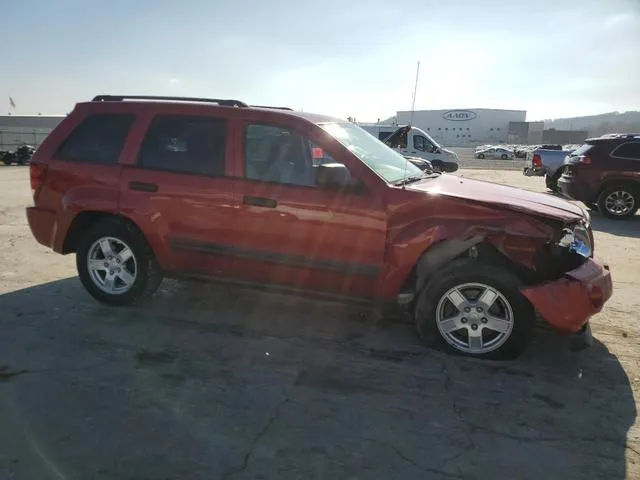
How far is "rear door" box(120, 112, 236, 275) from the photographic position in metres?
4.43

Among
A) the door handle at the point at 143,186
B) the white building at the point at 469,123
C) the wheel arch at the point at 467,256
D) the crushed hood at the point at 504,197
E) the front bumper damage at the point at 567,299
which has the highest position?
the white building at the point at 469,123

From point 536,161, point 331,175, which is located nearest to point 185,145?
point 331,175

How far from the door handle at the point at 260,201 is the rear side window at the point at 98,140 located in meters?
1.38

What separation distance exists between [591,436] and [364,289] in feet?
5.98

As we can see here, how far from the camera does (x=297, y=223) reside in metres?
4.18

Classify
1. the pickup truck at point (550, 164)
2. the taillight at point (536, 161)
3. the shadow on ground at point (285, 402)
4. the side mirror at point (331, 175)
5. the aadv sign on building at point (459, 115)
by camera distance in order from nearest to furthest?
1. the shadow on ground at point (285, 402)
2. the side mirror at point (331, 175)
3. the pickup truck at point (550, 164)
4. the taillight at point (536, 161)
5. the aadv sign on building at point (459, 115)

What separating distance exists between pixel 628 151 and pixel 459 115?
307 feet

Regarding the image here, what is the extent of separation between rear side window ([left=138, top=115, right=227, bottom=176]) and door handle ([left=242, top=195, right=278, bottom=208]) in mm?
350

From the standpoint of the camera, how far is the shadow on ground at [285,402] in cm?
270

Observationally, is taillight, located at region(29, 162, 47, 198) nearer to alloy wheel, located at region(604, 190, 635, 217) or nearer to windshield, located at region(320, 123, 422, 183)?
windshield, located at region(320, 123, 422, 183)

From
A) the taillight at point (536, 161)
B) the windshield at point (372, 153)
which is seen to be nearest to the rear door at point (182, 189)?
the windshield at point (372, 153)

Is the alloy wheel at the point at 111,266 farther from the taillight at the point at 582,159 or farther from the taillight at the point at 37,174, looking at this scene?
the taillight at the point at 582,159

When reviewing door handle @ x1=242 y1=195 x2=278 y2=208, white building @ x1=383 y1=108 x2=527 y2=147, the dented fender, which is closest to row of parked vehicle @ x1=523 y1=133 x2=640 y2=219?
the dented fender

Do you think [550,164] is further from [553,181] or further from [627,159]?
[627,159]
